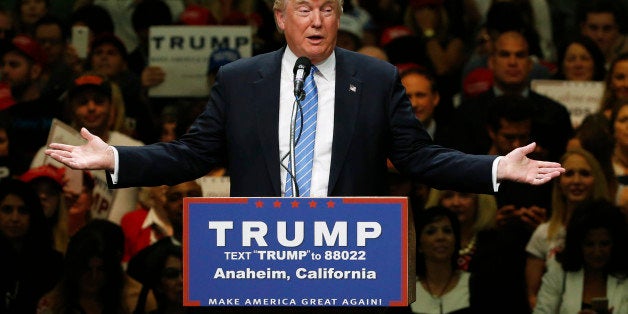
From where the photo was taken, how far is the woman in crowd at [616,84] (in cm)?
875

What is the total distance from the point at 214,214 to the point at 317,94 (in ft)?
1.83

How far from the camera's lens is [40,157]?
27.6ft

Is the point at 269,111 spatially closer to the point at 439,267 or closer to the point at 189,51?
the point at 439,267

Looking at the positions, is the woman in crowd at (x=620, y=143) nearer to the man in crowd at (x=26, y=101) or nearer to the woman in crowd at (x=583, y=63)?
the woman in crowd at (x=583, y=63)

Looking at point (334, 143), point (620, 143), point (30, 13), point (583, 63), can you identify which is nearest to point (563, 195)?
point (620, 143)

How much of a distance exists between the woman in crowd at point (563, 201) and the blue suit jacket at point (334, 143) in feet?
9.91

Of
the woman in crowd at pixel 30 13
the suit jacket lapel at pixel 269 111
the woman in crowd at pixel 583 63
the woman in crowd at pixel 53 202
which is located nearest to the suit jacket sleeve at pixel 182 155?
the suit jacket lapel at pixel 269 111

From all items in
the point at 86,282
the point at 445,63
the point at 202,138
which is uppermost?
the point at 445,63

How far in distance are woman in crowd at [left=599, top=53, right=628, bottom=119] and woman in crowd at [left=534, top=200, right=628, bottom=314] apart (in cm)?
141

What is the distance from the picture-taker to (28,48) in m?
10.0

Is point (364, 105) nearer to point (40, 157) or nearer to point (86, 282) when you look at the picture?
point (86, 282)

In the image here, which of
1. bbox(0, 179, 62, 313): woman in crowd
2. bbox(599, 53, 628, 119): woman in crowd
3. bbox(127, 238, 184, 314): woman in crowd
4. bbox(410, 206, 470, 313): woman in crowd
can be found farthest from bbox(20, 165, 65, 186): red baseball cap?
bbox(599, 53, 628, 119): woman in crowd

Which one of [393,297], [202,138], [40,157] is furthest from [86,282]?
[393,297]

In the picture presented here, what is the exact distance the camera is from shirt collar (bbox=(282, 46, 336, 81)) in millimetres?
4613
